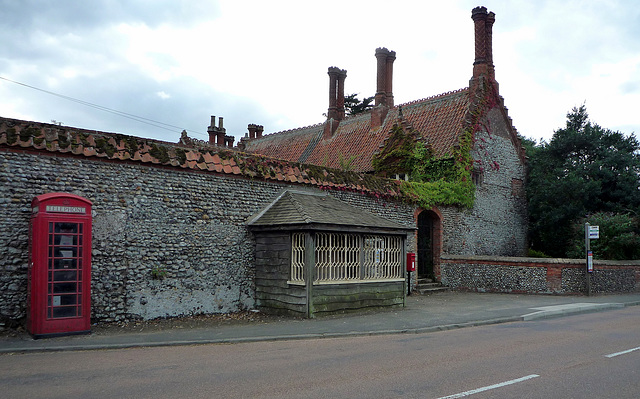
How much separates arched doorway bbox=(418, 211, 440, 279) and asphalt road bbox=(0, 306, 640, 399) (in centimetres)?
1045

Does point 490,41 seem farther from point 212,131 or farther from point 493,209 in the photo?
point 212,131

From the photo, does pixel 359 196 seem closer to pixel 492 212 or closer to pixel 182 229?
pixel 182 229

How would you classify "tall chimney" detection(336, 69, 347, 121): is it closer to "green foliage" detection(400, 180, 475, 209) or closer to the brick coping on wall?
"green foliage" detection(400, 180, 475, 209)

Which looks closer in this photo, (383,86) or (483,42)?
(483,42)

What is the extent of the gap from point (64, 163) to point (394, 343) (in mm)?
7806

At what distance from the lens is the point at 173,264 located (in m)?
12.0

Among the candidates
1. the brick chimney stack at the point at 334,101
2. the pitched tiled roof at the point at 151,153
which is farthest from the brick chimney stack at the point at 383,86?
the pitched tiled roof at the point at 151,153

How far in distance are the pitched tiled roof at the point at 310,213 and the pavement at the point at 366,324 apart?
7.93ft

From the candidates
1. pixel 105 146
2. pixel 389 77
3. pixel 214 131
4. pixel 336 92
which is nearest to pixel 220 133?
pixel 214 131

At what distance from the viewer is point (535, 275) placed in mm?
18719

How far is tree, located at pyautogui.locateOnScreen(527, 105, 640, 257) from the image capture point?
76.3 ft

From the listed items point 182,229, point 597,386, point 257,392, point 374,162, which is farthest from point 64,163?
point 374,162

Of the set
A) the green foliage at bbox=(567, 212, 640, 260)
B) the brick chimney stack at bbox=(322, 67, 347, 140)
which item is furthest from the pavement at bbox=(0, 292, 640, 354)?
the brick chimney stack at bbox=(322, 67, 347, 140)

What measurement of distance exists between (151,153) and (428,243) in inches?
501
